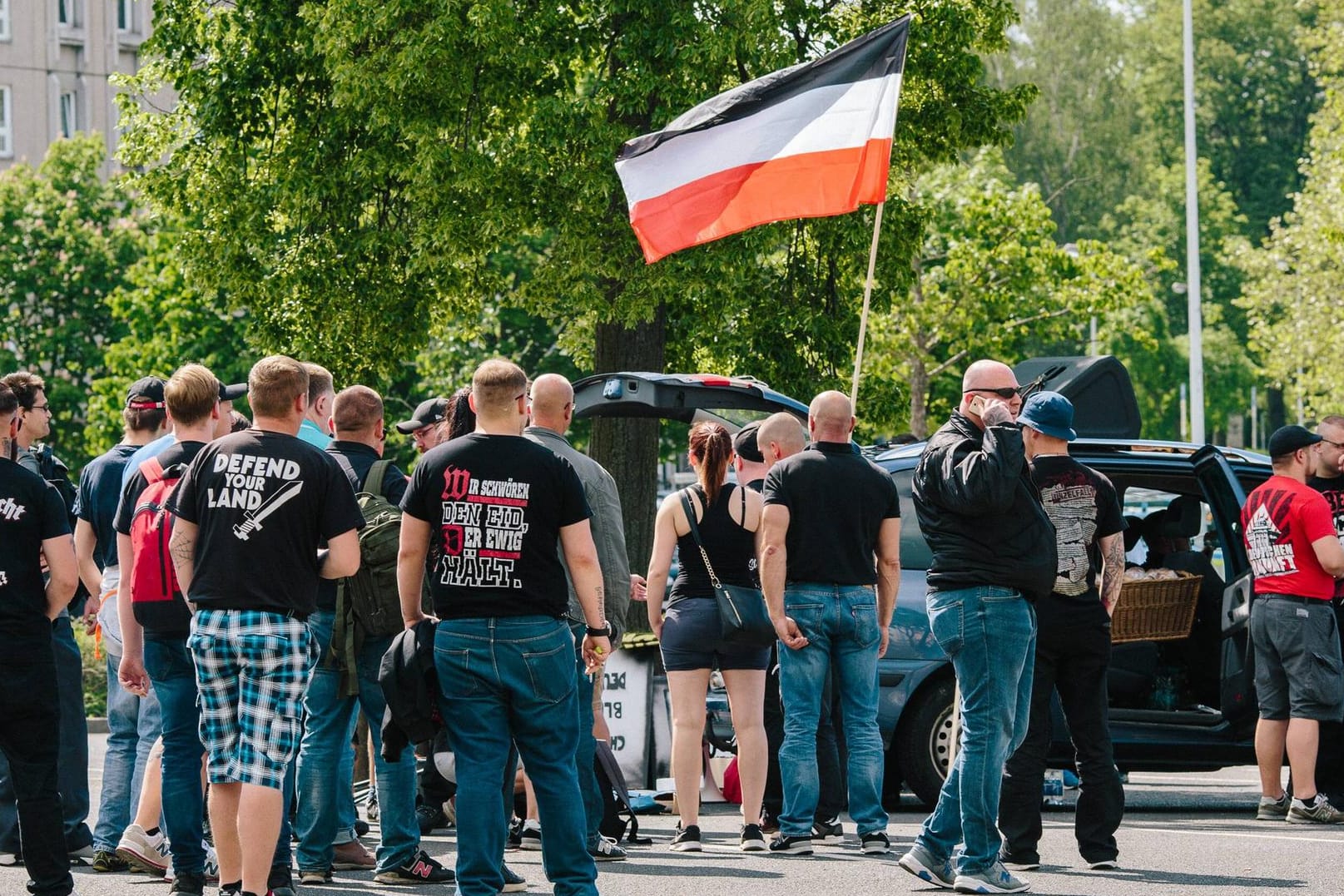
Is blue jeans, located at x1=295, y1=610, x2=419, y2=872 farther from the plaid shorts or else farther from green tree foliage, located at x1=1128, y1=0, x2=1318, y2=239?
green tree foliage, located at x1=1128, y1=0, x2=1318, y2=239

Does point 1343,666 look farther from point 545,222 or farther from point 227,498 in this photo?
point 545,222

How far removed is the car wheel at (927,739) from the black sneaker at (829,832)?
81 cm

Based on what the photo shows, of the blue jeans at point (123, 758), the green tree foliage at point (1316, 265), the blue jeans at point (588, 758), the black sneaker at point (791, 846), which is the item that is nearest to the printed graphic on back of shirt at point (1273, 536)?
the black sneaker at point (791, 846)

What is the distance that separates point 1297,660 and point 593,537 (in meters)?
3.87

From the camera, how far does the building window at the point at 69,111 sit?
190 feet

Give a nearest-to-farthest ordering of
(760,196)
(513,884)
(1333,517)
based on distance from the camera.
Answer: (513,884) < (1333,517) < (760,196)

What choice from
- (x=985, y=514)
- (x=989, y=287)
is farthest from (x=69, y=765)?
(x=989, y=287)

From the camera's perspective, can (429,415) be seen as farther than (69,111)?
No

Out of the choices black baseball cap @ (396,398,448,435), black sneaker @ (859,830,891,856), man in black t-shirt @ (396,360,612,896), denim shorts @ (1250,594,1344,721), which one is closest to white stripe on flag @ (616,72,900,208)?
black baseball cap @ (396,398,448,435)

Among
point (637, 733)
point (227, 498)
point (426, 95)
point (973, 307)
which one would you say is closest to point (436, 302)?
point (426, 95)

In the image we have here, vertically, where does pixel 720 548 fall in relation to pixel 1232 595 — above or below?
above

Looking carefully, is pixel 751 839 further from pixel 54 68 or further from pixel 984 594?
pixel 54 68

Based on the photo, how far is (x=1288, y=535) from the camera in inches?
370

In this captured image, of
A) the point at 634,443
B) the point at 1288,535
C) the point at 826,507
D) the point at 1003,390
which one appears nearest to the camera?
the point at 1003,390
